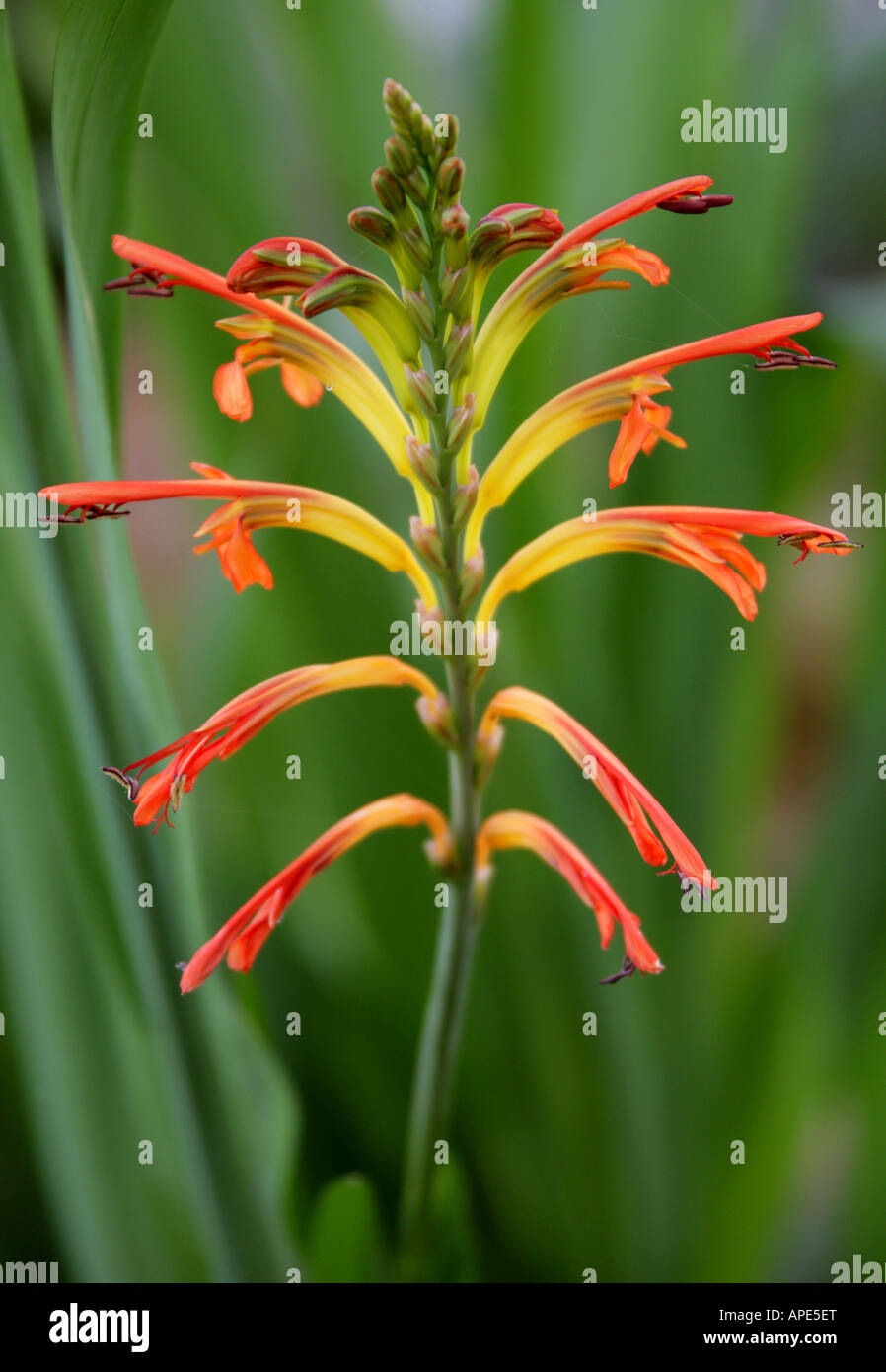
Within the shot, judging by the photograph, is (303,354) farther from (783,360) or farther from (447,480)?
(783,360)

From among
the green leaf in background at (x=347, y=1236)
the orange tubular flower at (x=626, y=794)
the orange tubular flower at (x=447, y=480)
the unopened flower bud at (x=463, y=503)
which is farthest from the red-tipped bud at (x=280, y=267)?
the green leaf in background at (x=347, y=1236)

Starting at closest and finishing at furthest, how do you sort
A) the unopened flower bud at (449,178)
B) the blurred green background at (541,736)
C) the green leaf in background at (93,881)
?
the unopened flower bud at (449,178) → the green leaf in background at (93,881) → the blurred green background at (541,736)

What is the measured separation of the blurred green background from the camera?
0.61 m

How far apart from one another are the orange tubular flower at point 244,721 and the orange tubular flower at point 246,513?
5cm

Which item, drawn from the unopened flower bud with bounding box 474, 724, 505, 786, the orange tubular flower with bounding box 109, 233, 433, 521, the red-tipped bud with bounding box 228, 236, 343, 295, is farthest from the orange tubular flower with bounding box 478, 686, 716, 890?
the red-tipped bud with bounding box 228, 236, 343, 295

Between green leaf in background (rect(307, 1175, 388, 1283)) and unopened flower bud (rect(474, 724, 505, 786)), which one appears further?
green leaf in background (rect(307, 1175, 388, 1283))

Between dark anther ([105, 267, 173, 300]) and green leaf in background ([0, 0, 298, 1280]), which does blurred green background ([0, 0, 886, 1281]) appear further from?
dark anther ([105, 267, 173, 300])

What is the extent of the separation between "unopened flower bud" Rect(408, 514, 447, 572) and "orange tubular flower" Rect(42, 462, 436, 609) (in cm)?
5

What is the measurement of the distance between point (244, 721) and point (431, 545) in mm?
115

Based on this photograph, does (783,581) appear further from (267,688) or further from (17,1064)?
(17,1064)

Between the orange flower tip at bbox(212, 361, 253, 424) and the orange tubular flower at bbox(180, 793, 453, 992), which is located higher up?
Result: the orange flower tip at bbox(212, 361, 253, 424)

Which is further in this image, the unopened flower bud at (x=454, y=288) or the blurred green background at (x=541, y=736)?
the blurred green background at (x=541, y=736)

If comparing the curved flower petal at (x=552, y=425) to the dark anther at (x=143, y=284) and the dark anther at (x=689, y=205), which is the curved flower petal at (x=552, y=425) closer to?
the dark anther at (x=689, y=205)

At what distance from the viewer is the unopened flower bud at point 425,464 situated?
0.41 m
